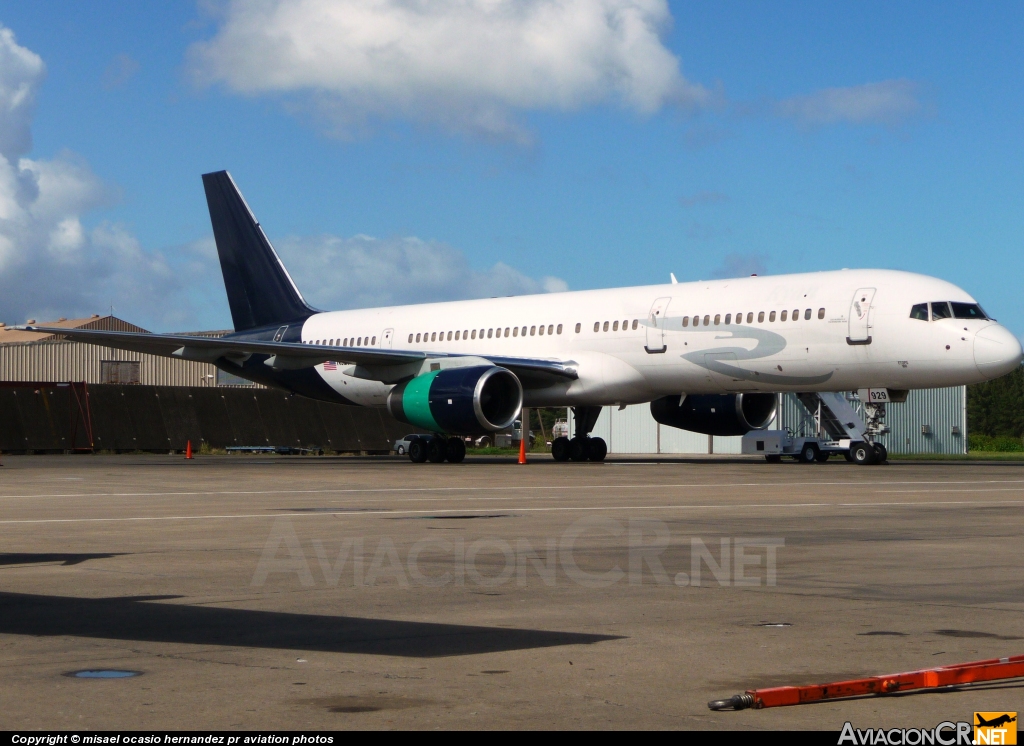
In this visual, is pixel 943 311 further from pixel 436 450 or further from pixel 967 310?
pixel 436 450

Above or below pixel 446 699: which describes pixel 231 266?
above

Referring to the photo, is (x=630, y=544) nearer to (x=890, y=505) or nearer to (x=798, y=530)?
(x=798, y=530)

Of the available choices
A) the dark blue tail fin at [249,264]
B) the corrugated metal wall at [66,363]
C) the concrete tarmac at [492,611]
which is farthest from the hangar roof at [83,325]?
the concrete tarmac at [492,611]

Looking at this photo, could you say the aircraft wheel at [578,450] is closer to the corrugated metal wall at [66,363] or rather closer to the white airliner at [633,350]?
the white airliner at [633,350]

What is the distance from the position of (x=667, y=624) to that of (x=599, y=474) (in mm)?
16709

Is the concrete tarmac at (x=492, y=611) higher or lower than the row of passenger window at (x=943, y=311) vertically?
lower

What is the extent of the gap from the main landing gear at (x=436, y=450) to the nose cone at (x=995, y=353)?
462 inches

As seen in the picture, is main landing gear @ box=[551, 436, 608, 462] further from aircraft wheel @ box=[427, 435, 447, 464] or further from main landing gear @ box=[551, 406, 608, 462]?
aircraft wheel @ box=[427, 435, 447, 464]

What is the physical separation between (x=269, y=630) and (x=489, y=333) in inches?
999

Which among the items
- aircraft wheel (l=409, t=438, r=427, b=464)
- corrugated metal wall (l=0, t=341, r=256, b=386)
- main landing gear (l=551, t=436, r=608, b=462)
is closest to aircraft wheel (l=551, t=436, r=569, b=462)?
main landing gear (l=551, t=436, r=608, b=462)

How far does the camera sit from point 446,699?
480 centimetres

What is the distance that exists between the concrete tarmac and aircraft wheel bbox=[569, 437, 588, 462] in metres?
16.1

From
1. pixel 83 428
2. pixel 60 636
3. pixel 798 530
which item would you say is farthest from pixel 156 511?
pixel 83 428

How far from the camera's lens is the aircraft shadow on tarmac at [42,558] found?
30.3 feet
